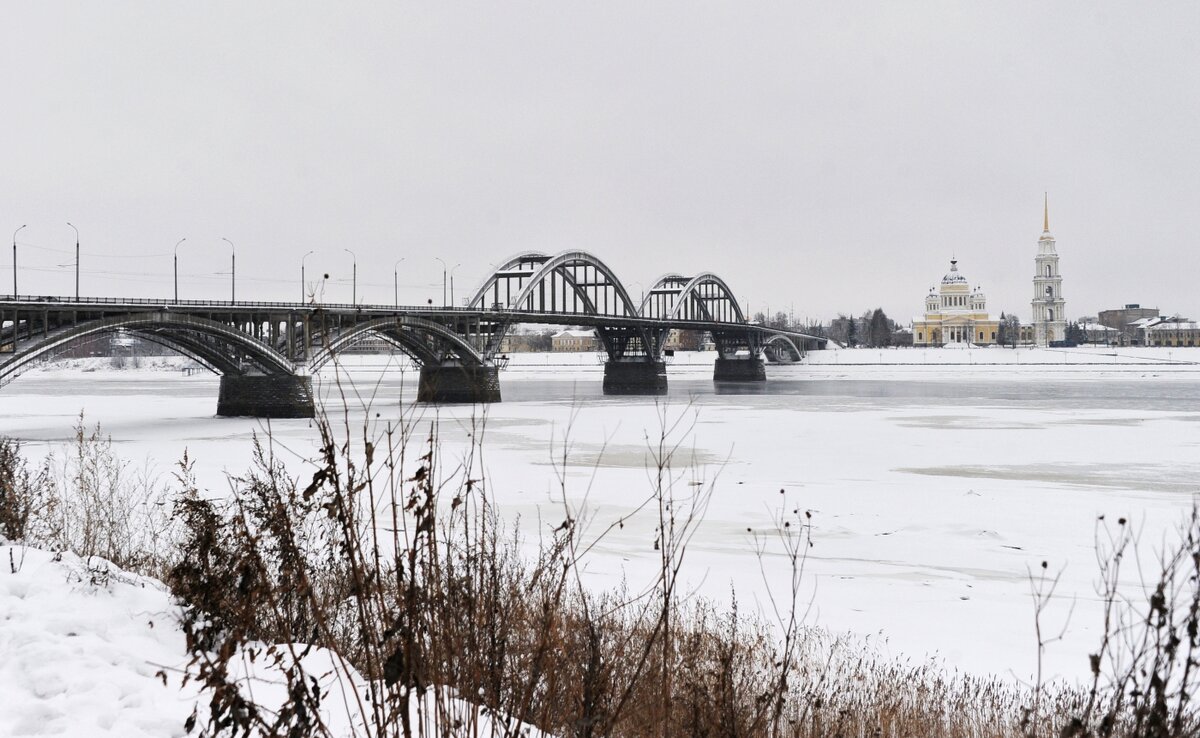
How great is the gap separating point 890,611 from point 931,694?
3.43m

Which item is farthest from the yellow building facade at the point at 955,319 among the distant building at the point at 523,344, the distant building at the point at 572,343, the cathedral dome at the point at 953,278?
the distant building at the point at 523,344

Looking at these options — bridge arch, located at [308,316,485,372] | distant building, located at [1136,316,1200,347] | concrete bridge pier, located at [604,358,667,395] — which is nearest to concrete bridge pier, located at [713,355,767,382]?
concrete bridge pier, located at [604,358,667,395]

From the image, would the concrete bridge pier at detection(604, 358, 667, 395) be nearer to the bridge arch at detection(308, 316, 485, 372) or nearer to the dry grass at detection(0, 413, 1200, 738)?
the bridge arch at detection(308, 316, 485, 372)

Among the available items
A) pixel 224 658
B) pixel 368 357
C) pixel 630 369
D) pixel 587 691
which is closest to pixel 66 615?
pixel 224 658

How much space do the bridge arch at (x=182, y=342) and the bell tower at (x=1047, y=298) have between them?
164995 millimetres

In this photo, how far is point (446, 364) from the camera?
70.9 m

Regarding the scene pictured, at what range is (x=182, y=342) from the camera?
173ft

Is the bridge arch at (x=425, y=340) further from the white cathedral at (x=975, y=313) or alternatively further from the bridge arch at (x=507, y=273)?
the white cathedral at (x=975, y=313)

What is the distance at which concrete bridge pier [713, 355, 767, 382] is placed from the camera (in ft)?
381

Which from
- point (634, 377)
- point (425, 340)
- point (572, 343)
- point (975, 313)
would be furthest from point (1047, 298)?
point (425, 340)

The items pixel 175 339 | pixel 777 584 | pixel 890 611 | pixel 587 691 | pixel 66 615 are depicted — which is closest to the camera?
pixel 587 691

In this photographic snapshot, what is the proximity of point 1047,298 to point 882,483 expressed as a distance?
18608 cm

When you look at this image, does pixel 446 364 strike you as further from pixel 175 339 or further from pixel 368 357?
pixel 368 357

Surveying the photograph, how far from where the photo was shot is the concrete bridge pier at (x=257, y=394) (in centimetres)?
5347
